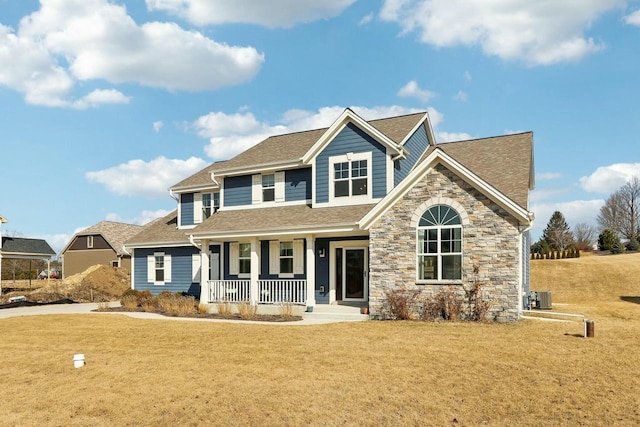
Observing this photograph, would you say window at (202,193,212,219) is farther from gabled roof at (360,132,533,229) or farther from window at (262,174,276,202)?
gabled roof at (360,132,533,229)

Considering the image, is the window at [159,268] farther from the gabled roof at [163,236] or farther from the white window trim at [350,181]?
the white window trim at [350,181]

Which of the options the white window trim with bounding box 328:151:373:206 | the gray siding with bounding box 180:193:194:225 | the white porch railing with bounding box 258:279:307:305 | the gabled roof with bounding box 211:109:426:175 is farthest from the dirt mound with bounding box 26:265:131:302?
the white window trim with bounding box 328:151:373:206

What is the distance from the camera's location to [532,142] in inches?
826

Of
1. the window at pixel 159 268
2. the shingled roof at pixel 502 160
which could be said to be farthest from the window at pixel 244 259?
the shingled roof at pixel 502 160

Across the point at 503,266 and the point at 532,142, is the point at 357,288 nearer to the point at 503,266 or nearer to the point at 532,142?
the point at 503,266

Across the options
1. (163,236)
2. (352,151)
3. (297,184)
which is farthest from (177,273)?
(352,151)

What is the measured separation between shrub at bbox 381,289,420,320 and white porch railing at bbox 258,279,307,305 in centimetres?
459

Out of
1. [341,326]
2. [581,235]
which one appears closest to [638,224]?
[581,235]

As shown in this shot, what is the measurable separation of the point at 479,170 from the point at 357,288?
6664 millimetres

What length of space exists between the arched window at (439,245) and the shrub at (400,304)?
2.13 ft

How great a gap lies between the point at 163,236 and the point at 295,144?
351 inches

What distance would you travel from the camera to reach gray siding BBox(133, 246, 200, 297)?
85.1ft

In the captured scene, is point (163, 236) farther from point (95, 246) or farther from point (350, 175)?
point (95, 246)

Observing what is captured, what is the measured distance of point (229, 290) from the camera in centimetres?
2161
